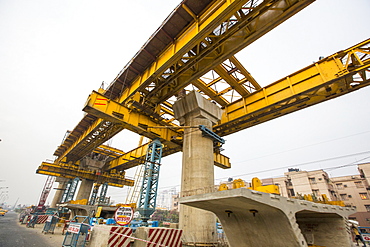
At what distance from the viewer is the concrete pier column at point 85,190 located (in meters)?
28.0

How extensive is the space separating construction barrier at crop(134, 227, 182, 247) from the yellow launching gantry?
20.2 feet

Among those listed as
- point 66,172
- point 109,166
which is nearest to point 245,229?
point 109,166

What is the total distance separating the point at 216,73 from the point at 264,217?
28.7 ft

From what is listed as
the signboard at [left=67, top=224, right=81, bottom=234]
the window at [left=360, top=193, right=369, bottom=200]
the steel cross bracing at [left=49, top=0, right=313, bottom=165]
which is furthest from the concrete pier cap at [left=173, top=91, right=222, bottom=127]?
the window at [left=360, top=193, right=369, bottom=200]

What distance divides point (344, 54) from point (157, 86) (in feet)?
35.9

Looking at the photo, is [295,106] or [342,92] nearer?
[342,92]

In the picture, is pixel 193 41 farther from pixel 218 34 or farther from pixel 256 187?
pixel 256 187

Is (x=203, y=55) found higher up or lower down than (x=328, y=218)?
higher up

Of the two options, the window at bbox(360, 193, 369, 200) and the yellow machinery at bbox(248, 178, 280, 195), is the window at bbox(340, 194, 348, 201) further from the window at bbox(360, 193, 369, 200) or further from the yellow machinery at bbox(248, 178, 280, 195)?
the yellow machinery at bbox(248, 178, 280, 195)

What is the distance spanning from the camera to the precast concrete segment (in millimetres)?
5547

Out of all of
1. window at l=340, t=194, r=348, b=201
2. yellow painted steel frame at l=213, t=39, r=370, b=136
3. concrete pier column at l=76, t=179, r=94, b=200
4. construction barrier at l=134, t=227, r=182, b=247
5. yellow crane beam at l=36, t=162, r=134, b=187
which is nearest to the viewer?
construction barrier at l=134, t=227, r=182, b=247

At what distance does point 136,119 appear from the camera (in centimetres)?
1304

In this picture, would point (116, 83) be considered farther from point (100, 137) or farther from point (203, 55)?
point (203, 55)

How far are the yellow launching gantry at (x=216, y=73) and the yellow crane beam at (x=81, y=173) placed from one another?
13.4 m
